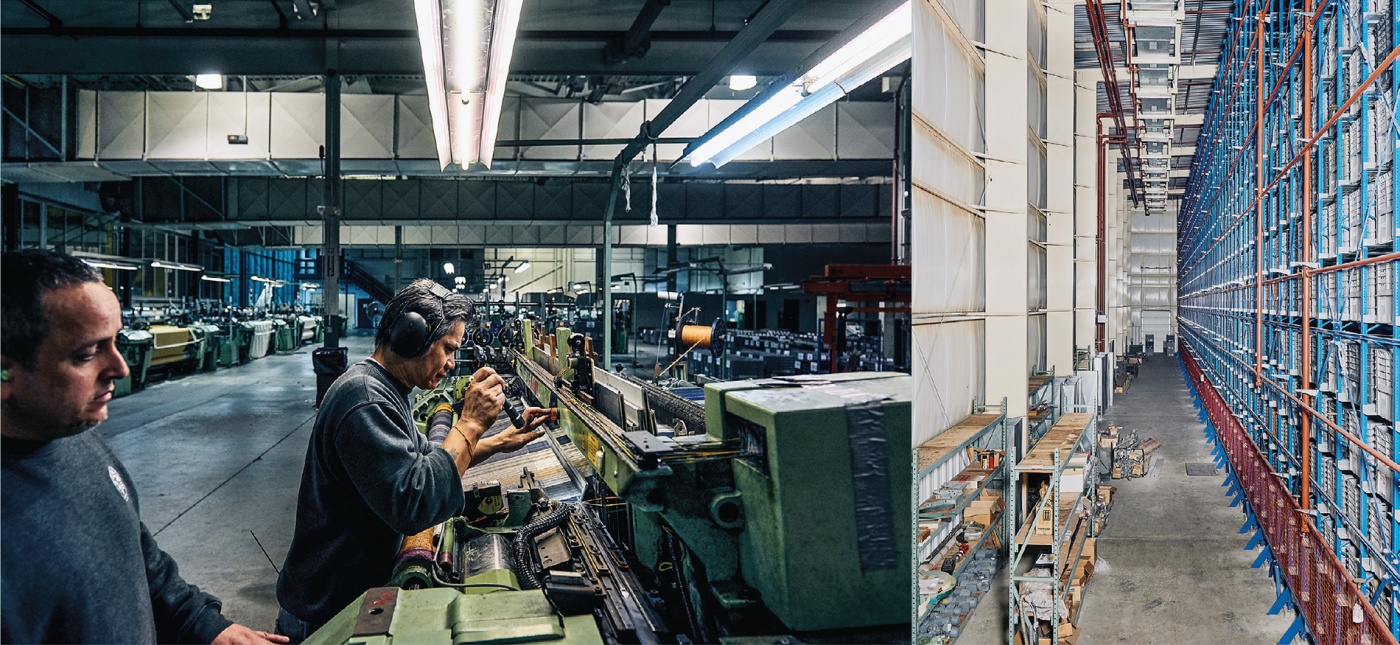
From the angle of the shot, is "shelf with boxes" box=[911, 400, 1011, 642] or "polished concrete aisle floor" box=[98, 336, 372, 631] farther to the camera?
"polished concrete aisle floor" box=[98, 336, 372, 631]

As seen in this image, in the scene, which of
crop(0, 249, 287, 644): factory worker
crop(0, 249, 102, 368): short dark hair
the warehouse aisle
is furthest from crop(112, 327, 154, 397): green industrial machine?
the warehouse aisle

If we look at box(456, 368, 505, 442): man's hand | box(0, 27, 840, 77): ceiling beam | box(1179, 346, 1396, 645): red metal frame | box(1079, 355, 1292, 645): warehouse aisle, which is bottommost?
box(1079, 355, 1292, 645): warehouse aisle

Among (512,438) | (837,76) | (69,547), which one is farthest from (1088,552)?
(69,547)

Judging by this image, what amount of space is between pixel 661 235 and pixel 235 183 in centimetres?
840

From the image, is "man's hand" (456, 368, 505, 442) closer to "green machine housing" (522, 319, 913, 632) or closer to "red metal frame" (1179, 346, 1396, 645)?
"green machine housing" (522, 319, 913, 632)

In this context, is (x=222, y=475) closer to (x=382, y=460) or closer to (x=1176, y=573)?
(x=382, y=460)

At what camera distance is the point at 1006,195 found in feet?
17.6

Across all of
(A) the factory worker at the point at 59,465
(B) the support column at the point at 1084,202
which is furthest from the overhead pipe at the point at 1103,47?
(A) the factory worker at the point at 59,465

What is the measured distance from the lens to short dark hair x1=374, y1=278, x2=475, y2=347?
2.16 m

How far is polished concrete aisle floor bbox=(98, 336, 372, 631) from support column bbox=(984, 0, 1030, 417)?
14.9 ft

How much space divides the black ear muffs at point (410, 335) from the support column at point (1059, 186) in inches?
282

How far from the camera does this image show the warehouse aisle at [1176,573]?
645 cm

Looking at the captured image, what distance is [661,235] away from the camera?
18.1 m

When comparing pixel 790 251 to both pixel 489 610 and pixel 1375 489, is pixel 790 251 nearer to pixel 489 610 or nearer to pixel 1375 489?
pixel 1375 489
